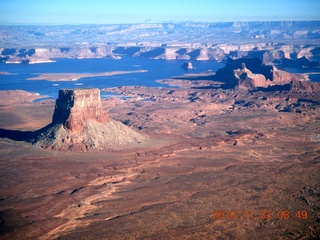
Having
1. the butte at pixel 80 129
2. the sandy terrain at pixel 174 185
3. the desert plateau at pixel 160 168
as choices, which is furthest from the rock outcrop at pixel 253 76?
the butte at pixel 80 129

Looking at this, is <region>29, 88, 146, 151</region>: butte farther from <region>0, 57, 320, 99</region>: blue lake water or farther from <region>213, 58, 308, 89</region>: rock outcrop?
<region>213, 58, 308, 89</region>: rock outcrop

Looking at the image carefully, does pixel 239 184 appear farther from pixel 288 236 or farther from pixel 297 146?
pixel 297 146

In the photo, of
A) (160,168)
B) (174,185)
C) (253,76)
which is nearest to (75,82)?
(253,76)

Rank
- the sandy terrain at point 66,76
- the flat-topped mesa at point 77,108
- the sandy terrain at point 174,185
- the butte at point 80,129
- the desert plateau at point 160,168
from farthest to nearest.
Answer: the sandy terrain at point 66,76, the flat-topped mesa at point 77,108, the butte at point 80,129, the desert plateau at point 160,168, the sandy terrain at point 174,185

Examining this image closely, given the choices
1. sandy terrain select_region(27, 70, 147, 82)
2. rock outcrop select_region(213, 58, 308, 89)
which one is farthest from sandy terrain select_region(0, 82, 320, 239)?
sandy terrain select_region(27, 70, 147, 82)

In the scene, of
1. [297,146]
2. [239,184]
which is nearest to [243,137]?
[297,146]
